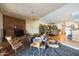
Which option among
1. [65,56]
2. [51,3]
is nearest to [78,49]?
[65,56]

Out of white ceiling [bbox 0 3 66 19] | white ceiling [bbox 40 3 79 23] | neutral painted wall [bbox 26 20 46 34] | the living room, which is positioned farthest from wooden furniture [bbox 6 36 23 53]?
white ceiling [bbox 40 3 79 23]

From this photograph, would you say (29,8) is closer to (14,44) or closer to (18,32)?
(18,32)

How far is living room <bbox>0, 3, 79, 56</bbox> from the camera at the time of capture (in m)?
2.26

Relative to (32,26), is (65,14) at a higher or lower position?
higher

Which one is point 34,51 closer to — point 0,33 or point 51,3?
point 0,33

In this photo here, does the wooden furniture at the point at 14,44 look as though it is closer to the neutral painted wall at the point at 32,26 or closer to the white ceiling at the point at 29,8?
the neutral painted wall at the point at 32,26

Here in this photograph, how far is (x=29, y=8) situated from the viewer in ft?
7.54

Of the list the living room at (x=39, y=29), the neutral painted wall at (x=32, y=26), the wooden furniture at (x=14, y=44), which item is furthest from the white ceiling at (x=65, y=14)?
the wooden furniture at (x=14, y=44)

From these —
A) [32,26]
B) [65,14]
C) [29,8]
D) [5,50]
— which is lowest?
[5,50]

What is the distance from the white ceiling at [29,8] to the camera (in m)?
2.27

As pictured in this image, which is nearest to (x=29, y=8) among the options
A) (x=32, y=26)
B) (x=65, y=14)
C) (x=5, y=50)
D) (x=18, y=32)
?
(x=32, y=26)

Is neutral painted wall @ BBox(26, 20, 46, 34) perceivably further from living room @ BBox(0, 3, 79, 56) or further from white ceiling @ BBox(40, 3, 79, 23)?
white ceiling @ BBox(40, 3, 79, 23)

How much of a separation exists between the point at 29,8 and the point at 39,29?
42cm

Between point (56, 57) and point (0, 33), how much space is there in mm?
1099
